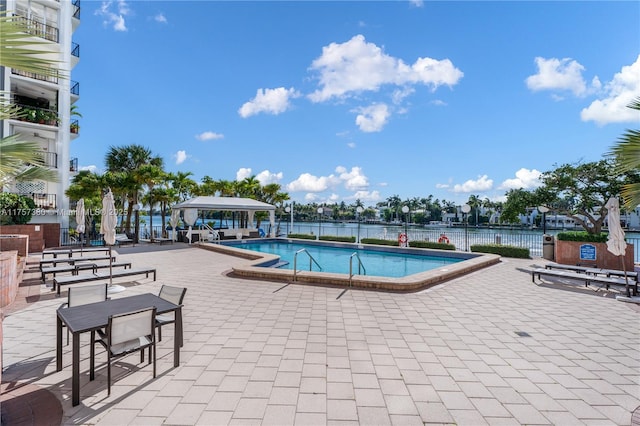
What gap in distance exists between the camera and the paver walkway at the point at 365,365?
2756 mm

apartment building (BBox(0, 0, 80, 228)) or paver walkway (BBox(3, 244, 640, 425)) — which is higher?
apartment building (BBox(0, 0, 80, 228))

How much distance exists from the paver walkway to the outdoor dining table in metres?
0.21

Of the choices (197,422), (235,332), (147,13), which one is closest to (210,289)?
(235,332)

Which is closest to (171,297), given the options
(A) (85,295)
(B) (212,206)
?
(A) (85,295)

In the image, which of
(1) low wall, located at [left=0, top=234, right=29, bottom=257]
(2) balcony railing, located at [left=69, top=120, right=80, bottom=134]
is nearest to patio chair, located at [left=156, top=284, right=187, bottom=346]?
(1) low wall, located at [left=0, top=234, right=29, bottom=257]

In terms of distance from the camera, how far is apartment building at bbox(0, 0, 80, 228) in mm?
16406

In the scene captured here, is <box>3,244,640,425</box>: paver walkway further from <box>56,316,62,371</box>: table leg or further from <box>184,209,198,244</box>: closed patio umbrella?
<box>184,209,198,244</box>: closed patio umbrella

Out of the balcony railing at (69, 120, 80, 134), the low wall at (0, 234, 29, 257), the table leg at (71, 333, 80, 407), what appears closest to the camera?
the table leg at (71, 333, 80, 407)

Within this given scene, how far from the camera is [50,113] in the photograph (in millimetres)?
17062

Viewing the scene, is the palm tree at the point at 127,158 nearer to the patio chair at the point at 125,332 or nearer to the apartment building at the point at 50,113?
the apartment building at the point at 50,113

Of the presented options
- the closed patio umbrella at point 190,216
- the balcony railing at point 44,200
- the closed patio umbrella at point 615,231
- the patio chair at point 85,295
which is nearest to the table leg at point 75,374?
the patio chair at point 85,295

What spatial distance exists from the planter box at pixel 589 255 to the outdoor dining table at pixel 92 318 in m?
13.3

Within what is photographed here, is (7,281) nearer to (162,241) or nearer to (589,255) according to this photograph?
(162,241)

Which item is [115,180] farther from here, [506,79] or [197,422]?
[506,79]
